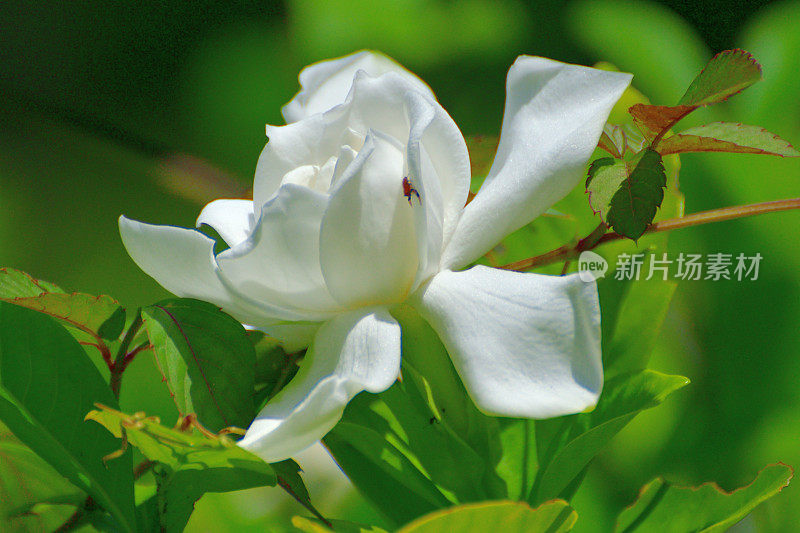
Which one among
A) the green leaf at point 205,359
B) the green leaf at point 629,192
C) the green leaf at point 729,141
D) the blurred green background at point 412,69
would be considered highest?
the green leaf at point 729,141

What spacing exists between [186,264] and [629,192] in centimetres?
22

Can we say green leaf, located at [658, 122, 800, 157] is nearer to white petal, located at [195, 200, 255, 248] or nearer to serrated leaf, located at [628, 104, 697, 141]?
serrated leaf, located at [628, 104, 697, 141]

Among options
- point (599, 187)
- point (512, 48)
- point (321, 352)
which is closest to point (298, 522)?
point (321, 352)

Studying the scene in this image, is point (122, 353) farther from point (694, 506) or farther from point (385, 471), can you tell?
point (694, 506)

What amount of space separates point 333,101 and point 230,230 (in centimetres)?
11

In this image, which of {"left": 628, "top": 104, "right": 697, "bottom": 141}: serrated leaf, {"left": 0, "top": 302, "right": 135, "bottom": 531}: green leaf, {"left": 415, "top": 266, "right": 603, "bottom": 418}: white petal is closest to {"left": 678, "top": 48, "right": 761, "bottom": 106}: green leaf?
{"left": 628, "top": 104, "right": 697, "bottom": 141}: serrated leaf

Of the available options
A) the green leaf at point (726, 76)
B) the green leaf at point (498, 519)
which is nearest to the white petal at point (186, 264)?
the green leaf at point (498, 519)

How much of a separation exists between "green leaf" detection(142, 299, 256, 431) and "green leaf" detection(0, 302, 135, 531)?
0.05 meters

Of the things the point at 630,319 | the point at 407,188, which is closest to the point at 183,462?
the point at 407,188

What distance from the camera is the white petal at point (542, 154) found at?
0.33 meters

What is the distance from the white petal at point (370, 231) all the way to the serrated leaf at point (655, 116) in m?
0.12

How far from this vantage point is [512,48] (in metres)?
1.38

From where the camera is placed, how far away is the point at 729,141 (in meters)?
0.34

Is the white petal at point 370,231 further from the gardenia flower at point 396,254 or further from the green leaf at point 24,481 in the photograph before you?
the green leaf at point 24,481
